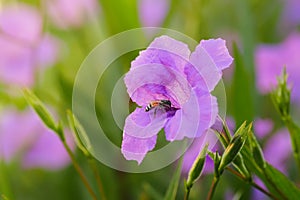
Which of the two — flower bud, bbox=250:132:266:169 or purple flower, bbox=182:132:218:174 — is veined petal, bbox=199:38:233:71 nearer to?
flower bud, bbox=250:132:266:169

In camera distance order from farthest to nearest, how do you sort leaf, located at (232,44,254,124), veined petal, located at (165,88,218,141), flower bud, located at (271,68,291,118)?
leaf, located at (232,44,254,124) < flower bud, located at (271,68,291,118) < veined petal, located at (165,88,218,141)

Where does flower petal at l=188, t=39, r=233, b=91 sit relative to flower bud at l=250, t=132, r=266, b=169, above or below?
above

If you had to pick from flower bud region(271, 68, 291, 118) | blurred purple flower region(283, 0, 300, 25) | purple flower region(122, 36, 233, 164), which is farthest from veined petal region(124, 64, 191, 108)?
blurred purple flower region(283, 0, 300, 25)

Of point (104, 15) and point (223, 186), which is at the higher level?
point (104, 15)

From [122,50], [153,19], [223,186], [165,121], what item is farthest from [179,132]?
[153,19]

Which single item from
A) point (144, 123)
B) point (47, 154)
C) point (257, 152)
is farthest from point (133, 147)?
point (47, 154)

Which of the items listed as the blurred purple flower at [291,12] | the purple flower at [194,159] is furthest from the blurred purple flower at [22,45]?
the blurred purple flower at [291,12]

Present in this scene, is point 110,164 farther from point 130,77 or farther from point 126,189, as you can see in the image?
point 130,77
